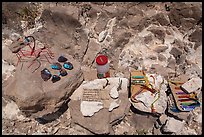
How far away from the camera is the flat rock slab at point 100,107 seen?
3.65 meters

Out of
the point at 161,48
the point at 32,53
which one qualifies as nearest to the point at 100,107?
the point at 32,53

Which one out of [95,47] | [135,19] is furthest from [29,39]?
[135,19]

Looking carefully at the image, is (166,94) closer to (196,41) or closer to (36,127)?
(196,41)

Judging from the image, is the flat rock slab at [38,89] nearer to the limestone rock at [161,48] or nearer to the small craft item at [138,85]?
the small craft item at [138,85]

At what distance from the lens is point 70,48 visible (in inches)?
178

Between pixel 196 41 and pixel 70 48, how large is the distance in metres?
2.19

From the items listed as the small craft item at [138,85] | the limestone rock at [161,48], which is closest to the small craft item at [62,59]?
the small craft item at [138,85]

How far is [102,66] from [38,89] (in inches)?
40.5

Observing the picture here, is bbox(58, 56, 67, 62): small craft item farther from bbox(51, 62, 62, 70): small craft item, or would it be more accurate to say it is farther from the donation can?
the donation can

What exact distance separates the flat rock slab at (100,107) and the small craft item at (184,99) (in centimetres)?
72

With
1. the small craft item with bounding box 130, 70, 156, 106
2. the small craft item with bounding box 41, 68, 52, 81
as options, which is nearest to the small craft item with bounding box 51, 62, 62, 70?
the small craft item with bounding box 41, 68, 52, 81

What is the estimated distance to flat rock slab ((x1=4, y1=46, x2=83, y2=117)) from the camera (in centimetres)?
352

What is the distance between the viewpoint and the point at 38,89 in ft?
11.7

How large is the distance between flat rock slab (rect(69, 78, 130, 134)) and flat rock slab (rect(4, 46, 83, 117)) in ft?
0.52
